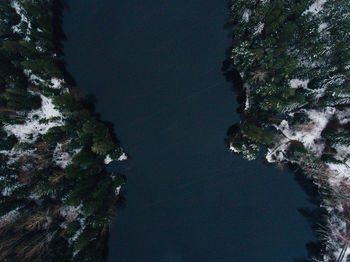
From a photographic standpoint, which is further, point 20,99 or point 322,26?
point 322,26

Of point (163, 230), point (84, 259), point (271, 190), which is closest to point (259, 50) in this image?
point (271, 190)

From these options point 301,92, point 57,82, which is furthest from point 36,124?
point 301,92

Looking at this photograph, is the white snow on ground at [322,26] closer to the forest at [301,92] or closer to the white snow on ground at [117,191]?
→ the forest at [301,92]

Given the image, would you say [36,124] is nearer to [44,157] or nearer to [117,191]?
[44,157]

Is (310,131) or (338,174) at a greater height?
(310,131)

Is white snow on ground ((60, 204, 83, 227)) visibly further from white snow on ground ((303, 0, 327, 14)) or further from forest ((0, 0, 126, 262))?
white snow on ground ((303, 0, 327, 14))

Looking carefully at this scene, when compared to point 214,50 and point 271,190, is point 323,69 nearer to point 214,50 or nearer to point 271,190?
point 214,50

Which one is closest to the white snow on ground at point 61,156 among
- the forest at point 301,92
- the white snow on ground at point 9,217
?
the white snow on ground at point 9,217
